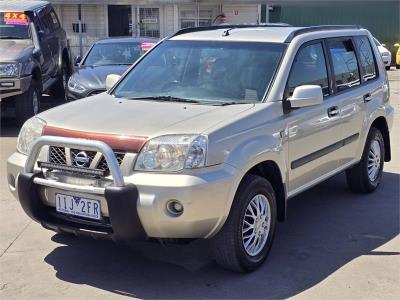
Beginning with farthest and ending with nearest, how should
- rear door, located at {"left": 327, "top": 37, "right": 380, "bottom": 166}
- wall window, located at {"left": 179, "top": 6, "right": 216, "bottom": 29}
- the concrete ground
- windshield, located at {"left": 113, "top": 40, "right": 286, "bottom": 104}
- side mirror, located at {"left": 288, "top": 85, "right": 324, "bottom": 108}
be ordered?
wall window, located at {"left": 179, "top": 6, "right": 216, "bottom": 29} < rear door, located at {"left": 327, "top": 37, "right": 380, "bottom": 166} < windshield, located at {"left": 113, "top": 40, "right": 286, "bottom": 104} < side mirror, located at {"left": 288, "top": 85, "right": 324, "bottom": 108} < the concrete ground

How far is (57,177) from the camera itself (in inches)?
157

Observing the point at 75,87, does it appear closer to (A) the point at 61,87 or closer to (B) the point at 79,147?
(A) the point at 61,87

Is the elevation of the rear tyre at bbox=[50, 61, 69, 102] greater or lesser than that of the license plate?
lesser

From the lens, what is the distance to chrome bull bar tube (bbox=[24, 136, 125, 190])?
3.68 meters

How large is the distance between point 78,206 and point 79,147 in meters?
0.40

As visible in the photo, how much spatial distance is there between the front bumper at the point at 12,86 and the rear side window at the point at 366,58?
18.0 feet

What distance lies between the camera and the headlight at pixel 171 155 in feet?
12.2

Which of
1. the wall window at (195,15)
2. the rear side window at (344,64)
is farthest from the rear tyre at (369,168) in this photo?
the wall window at (195,15)

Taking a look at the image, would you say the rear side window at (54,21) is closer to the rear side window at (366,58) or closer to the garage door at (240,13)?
the rear side window at (366,58)

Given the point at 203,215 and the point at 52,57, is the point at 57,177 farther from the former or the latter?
the point at 52,57

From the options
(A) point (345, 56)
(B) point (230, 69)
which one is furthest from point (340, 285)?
(A) point (345, 56)

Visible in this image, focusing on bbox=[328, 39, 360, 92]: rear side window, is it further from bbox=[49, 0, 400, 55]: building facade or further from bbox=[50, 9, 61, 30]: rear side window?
bbox=[49, 0, 400, 55]: building facade

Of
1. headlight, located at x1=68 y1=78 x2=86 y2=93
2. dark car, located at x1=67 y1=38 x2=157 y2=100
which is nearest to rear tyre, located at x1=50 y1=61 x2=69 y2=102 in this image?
dark car, located at x1=67 y1=38 x2=157 y2=100

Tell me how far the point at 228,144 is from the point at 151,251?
4.07 feet
